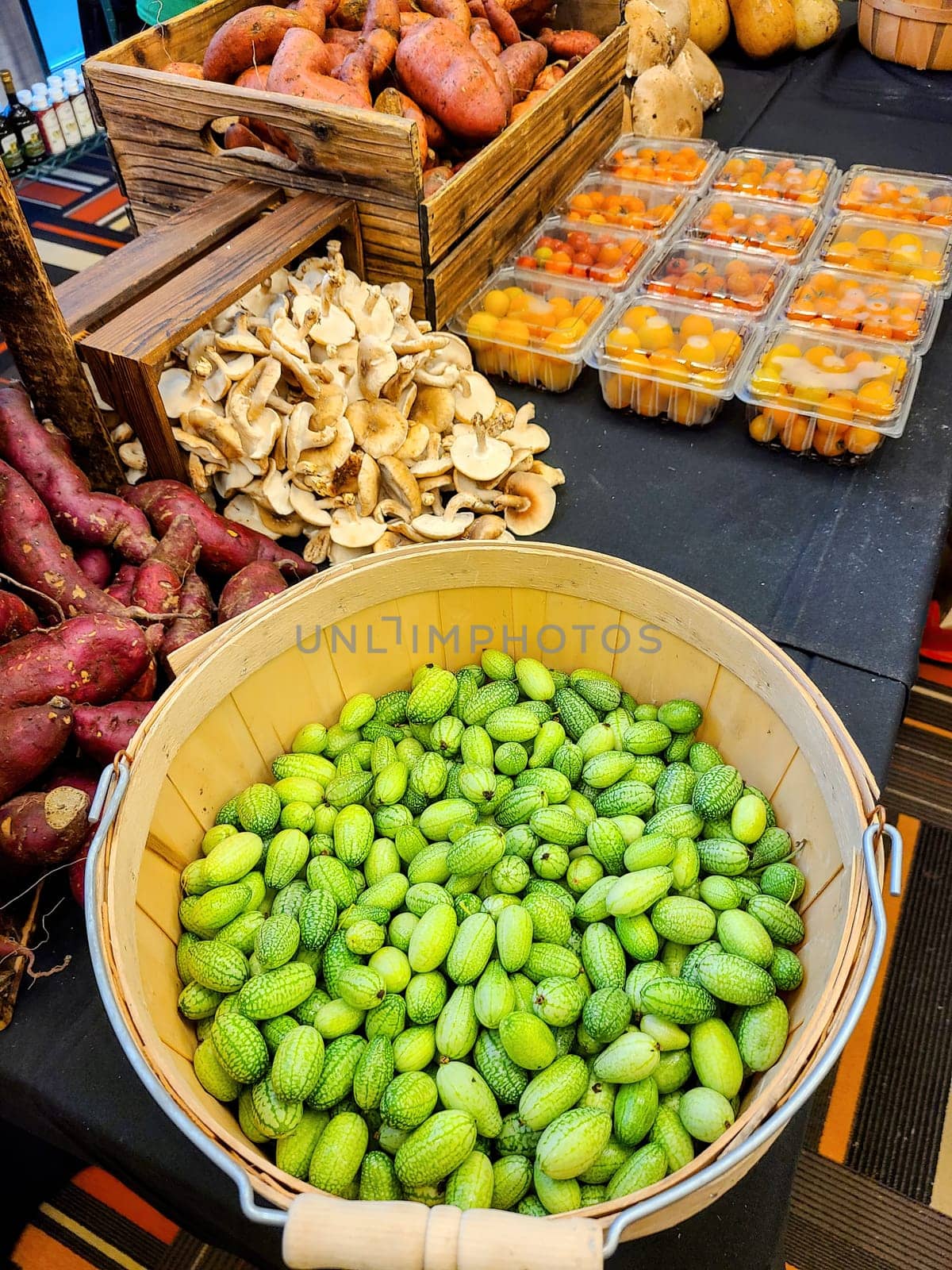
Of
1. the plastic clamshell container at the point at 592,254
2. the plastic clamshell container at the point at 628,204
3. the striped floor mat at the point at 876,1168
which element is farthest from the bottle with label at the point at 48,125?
the striped floor mat at the point at 876,1168

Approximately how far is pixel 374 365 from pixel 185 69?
1292 mm

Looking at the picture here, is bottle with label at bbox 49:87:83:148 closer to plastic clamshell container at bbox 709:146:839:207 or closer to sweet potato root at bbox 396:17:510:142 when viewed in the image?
sweet potato root at bbox 396:17:510:142

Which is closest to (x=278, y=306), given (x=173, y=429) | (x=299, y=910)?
(x=173, y=429)

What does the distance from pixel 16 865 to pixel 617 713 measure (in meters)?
1.04

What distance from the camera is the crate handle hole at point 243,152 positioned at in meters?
2.25

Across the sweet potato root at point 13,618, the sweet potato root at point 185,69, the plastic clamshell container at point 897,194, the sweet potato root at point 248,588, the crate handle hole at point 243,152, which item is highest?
the sweet potato root at point 185,69

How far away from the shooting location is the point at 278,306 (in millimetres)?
2041

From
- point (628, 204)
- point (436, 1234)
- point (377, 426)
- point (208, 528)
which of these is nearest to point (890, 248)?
point (628, 204)

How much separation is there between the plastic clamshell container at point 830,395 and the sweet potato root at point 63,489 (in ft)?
5.11

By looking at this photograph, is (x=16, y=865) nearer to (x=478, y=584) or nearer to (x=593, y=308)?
(x=478, y=584)

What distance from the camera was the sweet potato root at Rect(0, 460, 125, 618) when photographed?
1.56 m

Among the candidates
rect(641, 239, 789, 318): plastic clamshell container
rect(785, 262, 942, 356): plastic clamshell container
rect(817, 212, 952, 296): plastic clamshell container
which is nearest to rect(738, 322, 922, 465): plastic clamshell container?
rect(785, 262, 942, 356): plastic clamshell container

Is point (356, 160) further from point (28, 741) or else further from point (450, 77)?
point (28, 741)

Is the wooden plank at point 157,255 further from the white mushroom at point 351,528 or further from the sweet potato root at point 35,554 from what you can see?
the white mushroom at point 351,528
